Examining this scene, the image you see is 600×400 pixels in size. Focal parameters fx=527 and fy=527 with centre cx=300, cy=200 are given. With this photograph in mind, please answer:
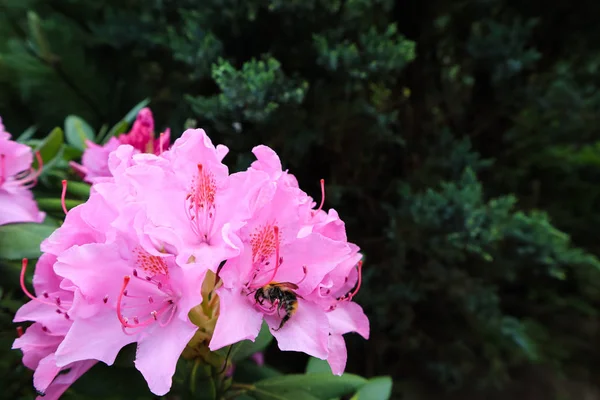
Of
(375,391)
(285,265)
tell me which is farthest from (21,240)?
(375,391)

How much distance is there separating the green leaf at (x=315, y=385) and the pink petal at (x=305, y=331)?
20 cm

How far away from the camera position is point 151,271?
50 cm

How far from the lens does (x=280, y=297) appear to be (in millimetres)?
516

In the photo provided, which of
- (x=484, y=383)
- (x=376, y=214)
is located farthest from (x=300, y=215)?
(x=484, y=383)

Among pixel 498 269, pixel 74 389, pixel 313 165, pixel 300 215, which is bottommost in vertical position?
pixel 74 389

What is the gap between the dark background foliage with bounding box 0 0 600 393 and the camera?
3.50ft

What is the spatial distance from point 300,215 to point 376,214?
723 mm

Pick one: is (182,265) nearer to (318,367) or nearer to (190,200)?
(190,200)

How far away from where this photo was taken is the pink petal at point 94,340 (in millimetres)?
475

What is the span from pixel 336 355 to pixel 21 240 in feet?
1.46

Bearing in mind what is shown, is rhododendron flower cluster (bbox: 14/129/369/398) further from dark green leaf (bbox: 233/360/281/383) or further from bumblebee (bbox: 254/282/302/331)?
dark green leaf (bbox: 233/360/281/383)

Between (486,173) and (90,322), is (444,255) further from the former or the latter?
(90,322)

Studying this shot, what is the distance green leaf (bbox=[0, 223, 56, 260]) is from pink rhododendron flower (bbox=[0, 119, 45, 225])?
0.9 inches

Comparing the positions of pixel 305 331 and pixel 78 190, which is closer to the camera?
pixel 305 331
